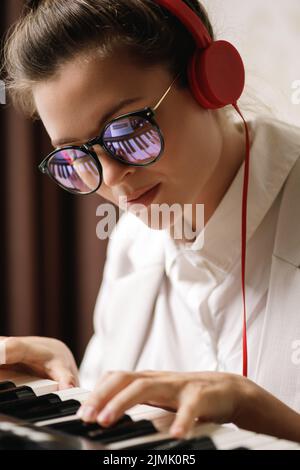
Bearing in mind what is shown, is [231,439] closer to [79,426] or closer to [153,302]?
[79,426]

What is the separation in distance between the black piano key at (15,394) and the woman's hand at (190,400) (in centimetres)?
18

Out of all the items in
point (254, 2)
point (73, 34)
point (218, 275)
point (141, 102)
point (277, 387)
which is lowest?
point (277, 387)

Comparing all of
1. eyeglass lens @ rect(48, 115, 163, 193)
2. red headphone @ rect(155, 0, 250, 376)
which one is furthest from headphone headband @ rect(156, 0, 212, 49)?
eyeglass lens @ rect(48, 115, 163, 193)

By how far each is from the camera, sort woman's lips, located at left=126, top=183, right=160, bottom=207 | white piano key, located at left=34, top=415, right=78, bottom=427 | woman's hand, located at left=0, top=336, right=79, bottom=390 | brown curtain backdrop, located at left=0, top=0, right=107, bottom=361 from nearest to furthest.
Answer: white piano key, located at left=34, top=415, right=78, bottom=427, woman's hand, located at left=0, top=336, right=79, bottom=390, woman's lips, located at left=126, top=183, right=160, bottom=207, brown curtain backdrop, located at left=0, top=0, right=107, bottom=361

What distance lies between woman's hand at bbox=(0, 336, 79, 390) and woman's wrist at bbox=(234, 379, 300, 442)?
0.92 ft

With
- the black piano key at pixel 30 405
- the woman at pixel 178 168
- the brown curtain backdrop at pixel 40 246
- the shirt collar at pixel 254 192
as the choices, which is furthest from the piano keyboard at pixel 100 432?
the brown curtain backdrop at pixel 40 246

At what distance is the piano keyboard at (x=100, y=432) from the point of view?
0.65 m

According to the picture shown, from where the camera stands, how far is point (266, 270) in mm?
1169

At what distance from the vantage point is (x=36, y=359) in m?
1.03

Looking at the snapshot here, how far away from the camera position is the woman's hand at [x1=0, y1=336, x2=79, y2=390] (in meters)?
0.99

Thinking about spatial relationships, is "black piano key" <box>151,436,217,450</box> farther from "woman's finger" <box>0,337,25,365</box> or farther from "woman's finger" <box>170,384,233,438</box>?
"woman's finger" <box>0,337,25,365</box>
